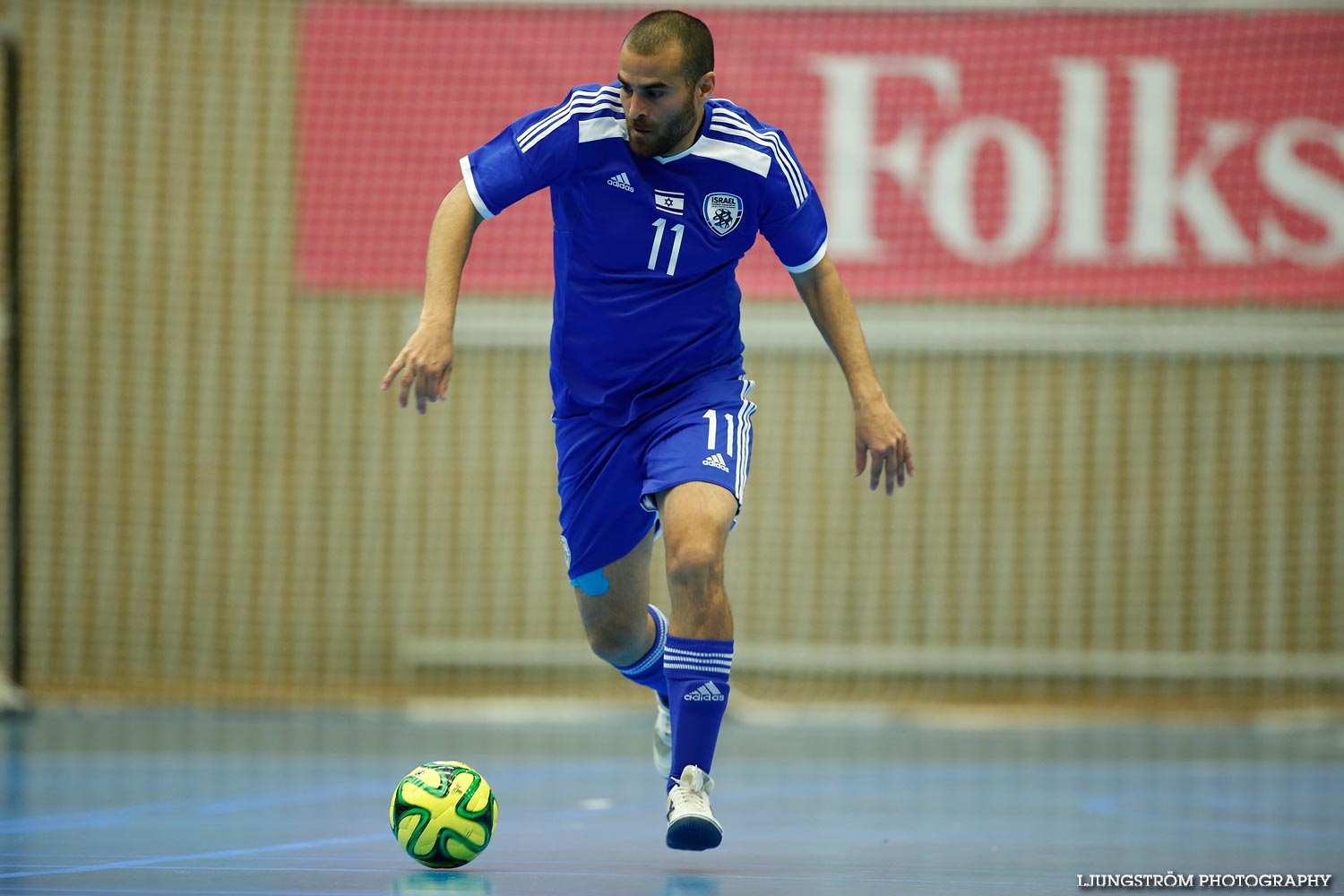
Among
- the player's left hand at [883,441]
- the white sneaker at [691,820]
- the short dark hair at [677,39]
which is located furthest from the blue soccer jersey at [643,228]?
the white sneaker at [691,820]

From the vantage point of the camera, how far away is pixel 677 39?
171 inches

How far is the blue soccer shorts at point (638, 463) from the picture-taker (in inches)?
179

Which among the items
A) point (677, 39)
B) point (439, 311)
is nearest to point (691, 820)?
point (439, 311)

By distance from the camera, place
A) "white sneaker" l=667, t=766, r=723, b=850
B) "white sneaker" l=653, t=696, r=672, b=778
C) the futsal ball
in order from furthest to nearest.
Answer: "white sneaker" l=653, t=696, r=672, b=778 → the futsal ball → "white sneaker" l=667, t=766, r=723, b=850

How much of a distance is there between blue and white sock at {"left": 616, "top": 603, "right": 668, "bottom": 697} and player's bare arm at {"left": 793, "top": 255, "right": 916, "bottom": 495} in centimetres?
115

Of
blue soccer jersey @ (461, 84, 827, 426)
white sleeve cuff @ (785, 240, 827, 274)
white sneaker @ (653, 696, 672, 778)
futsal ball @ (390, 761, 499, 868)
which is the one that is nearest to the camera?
futsal ball @ (390, 761, 499, 868)

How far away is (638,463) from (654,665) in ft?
3.49

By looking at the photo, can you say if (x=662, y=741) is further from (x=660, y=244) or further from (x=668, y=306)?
(x=660, y=244)

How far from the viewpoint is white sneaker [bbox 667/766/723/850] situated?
4086 millimetres

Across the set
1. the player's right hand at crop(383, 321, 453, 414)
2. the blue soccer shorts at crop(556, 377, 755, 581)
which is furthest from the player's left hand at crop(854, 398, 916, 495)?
the player's right hand at crop(383, 321, 453, 414)

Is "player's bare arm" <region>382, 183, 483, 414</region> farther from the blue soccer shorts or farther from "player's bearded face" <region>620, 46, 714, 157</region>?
the blue soccer shorts

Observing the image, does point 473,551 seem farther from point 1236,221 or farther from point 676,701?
point 676,701

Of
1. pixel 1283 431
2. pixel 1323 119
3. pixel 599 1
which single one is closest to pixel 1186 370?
pixel 1283 431

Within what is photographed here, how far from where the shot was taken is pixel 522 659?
11.3 m
